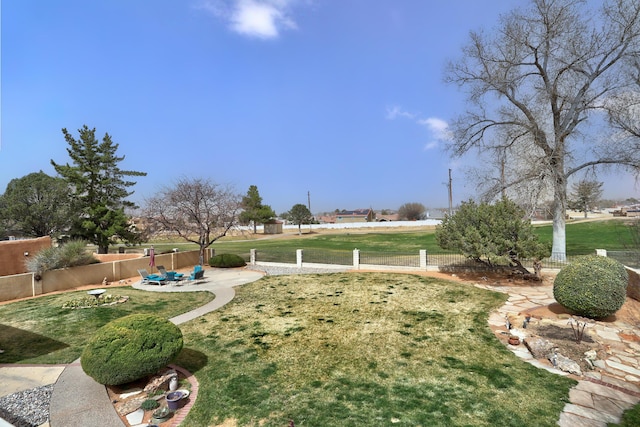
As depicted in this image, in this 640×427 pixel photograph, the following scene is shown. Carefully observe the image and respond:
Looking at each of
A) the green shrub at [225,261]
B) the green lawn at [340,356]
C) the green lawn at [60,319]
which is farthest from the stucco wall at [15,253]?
the green shrub at [225,261]

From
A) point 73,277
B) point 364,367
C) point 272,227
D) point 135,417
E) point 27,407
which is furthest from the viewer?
point 272,227

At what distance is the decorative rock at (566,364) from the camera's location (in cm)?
667

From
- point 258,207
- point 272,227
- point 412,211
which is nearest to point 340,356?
point 258,207

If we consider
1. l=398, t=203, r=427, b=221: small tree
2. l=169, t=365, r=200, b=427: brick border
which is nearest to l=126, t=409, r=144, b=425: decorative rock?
l=169, t=365, r=200, b=427: brick border

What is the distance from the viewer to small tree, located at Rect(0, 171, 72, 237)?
26969 mm

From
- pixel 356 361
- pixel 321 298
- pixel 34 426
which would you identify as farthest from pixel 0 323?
pixel 356 361

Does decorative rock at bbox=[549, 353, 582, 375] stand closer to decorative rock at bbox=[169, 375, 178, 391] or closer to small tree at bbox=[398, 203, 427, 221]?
decorative rock at bbox=[169, 375, 178, 391]

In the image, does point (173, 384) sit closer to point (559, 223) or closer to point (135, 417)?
point (135, 417)

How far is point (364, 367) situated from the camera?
7.16 meters

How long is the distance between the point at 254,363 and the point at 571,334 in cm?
802

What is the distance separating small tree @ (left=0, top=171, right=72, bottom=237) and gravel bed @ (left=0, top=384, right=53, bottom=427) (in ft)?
83.5

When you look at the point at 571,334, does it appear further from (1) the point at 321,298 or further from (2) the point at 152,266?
(2) the point at 152,266

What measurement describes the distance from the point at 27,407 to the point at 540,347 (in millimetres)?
10324

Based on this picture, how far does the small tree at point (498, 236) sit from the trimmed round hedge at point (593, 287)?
4.00m
